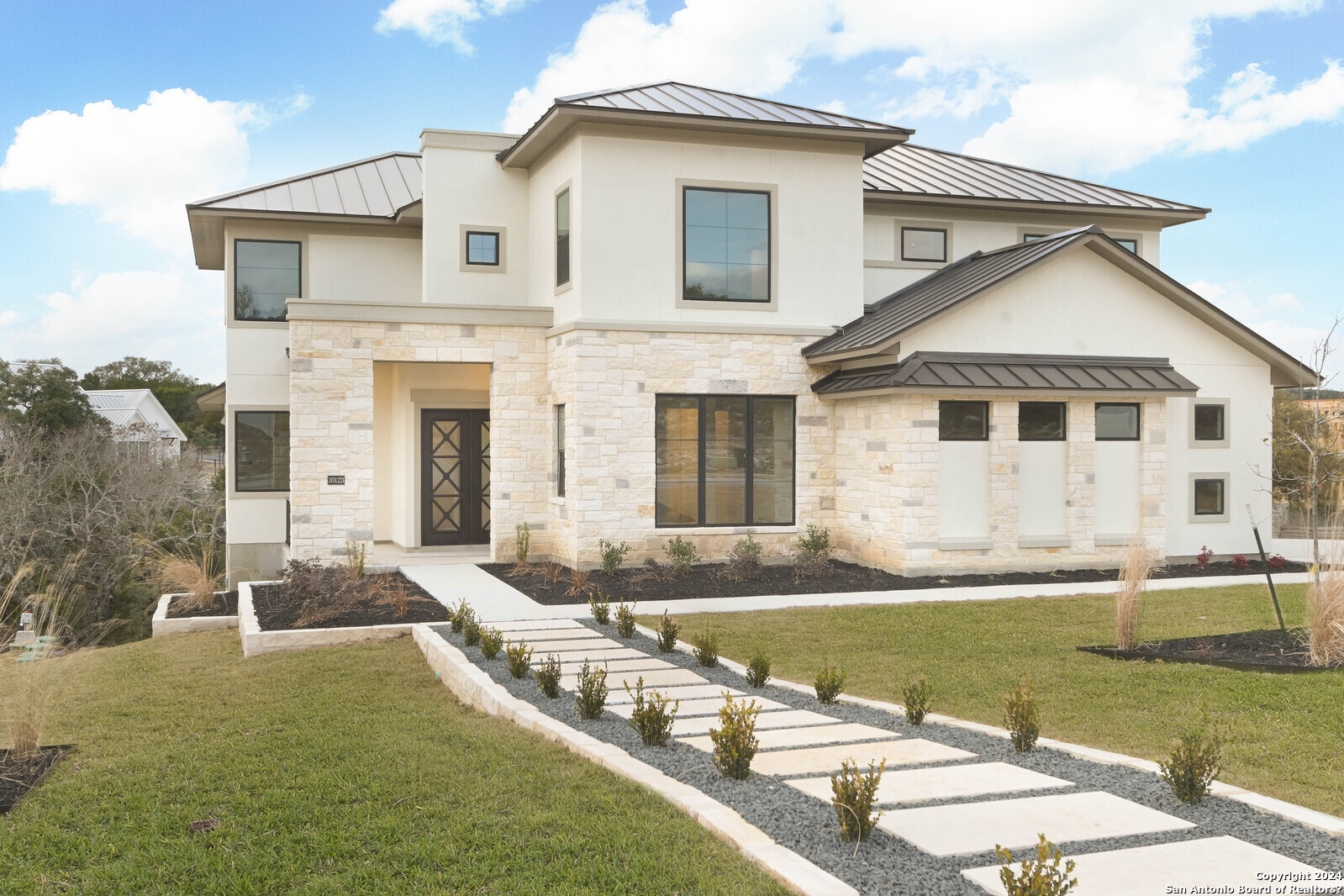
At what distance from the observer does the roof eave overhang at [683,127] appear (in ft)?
46.9

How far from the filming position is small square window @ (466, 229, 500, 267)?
56.1 feet

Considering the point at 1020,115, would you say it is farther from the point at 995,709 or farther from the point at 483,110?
the point at 995,709

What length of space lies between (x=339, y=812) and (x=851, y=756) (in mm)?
2886

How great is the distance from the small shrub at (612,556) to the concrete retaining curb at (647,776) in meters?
4.70

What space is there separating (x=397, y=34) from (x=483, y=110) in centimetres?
291

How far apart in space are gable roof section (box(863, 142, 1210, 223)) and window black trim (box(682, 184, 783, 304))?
2.88 meters

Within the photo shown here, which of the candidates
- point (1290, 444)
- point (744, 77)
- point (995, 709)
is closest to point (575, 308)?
point (995, 709)

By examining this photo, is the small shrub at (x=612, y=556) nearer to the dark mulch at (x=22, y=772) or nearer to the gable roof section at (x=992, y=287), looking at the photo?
the gable roof section at (x=992, y=287)

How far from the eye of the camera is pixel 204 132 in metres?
23.6

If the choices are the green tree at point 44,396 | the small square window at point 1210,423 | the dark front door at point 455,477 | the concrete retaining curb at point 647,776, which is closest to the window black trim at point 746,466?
the dark front door at point 455,477

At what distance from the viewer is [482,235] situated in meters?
17.1

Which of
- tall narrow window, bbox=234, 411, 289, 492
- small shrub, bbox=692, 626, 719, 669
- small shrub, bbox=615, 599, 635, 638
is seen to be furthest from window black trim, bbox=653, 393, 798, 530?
tall narrow window, bbox=234, 411, 289, 492

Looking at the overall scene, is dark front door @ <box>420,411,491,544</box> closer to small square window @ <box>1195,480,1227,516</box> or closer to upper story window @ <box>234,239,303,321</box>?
upper story window @ <box>234,239,303,321</box>

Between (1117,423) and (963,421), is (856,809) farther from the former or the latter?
(1117,423)
